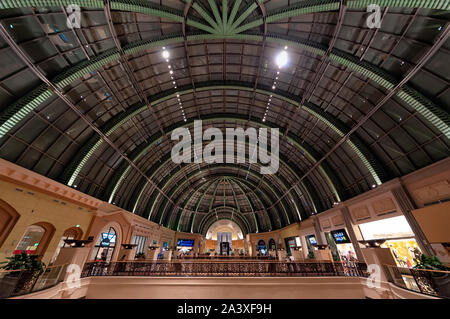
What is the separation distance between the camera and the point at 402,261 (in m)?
13.3

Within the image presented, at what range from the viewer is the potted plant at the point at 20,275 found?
761 cm

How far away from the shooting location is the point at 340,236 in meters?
19.3

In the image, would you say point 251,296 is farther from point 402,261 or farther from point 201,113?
point 201,113

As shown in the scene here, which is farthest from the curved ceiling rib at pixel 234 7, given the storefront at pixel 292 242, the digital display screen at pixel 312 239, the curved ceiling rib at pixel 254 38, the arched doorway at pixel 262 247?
the arched doorway at pixel 262 247

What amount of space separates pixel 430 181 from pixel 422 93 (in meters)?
5.93

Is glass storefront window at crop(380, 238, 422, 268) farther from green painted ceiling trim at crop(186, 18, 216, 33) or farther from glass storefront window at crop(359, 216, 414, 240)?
green painted ceiling trim at crop(186, 18, 216, 33)

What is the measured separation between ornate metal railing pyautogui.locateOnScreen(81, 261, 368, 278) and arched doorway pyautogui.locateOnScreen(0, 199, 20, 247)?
505 centimetres

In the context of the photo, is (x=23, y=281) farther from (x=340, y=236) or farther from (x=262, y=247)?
(x=262, y=247)

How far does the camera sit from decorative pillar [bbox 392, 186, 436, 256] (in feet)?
37.7

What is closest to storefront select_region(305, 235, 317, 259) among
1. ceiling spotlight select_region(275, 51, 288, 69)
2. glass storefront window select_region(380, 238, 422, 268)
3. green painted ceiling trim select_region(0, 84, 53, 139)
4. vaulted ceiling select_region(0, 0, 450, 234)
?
vaulted ceiling select_region(0, 0, 450, 234)

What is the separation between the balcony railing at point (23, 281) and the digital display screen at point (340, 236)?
78.0 feet

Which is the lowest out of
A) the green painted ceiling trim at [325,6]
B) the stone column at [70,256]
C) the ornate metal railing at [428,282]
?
the ornate metal railing at [428,282]

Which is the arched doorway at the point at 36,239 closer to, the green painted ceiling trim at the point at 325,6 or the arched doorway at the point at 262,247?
the green painted ceiling trim at the point at 325,6
